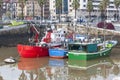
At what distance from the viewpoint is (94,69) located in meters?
36.8

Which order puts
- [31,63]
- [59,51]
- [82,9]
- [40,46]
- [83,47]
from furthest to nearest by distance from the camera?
1. [82,9]
2. [40,46]
3. [59,51]
4. [83,47]
5. [31,63]

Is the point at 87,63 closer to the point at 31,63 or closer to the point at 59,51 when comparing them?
the point at 59,51

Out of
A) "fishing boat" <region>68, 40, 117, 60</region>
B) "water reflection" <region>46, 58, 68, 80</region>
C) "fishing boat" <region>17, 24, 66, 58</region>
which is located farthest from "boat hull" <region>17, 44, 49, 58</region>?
"fishing boat" <region>68, 40, 117, 60</region>

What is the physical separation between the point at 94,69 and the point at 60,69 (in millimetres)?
3359

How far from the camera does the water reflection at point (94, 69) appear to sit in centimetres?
3269

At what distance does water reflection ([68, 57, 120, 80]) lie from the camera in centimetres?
3269

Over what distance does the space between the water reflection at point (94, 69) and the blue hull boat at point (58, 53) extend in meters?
2.36

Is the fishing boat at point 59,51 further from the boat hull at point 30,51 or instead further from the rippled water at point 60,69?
the boat hull at point 30,51

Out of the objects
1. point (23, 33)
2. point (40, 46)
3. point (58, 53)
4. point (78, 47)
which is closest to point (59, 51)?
point (58, 53)

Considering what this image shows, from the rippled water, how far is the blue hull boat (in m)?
0.73

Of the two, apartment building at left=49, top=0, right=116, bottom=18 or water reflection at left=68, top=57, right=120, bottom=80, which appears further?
apartment building at left=49, top=0, right=116, bottom=18

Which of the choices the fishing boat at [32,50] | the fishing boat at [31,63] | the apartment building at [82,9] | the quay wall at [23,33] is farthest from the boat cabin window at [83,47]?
the apartment building at [82,9]

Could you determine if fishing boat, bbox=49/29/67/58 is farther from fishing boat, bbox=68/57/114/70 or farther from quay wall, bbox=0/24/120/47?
quay wall, bbox=0/24/120/47

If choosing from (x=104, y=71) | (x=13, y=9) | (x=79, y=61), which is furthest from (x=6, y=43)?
(x=13, y=9)
